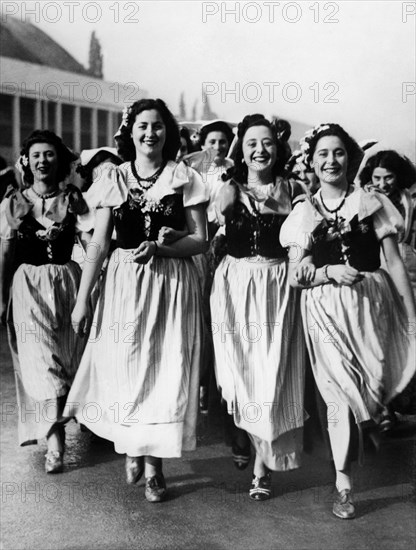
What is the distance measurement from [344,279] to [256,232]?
42 cm

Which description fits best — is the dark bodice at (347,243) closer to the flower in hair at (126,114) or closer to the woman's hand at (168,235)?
the woman's hand at (168,235)

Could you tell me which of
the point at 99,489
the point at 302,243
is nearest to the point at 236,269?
the point at 302,243

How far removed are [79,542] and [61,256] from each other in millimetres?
1311

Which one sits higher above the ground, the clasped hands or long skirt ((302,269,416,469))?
the clasped hands

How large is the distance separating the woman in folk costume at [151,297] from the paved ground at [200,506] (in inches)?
7.5

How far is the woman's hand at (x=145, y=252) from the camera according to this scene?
2.80 m

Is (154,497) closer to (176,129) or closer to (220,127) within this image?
(176,129)

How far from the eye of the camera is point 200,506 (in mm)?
2848

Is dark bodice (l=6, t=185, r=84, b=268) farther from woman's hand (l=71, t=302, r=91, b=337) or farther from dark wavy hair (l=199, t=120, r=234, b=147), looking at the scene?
dark wavy hair (l=199, t=120, r=234, b=147)

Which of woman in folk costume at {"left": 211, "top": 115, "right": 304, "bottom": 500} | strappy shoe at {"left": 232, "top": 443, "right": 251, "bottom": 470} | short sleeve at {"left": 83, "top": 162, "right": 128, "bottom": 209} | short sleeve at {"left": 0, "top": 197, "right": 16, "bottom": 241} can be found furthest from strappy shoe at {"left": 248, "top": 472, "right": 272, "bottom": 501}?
short sleeve at {"left": 0, "top": 197, "right": 16, "bottom": 241}

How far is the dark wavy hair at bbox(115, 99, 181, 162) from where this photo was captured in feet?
9.57

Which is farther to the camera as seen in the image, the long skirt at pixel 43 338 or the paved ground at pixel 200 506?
the long skirt at pixel 43 338

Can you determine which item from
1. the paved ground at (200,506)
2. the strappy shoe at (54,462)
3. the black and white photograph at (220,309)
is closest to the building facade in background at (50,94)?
the black and white photograph at (220,309)

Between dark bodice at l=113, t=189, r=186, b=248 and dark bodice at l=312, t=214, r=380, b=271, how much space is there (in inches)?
23.1
